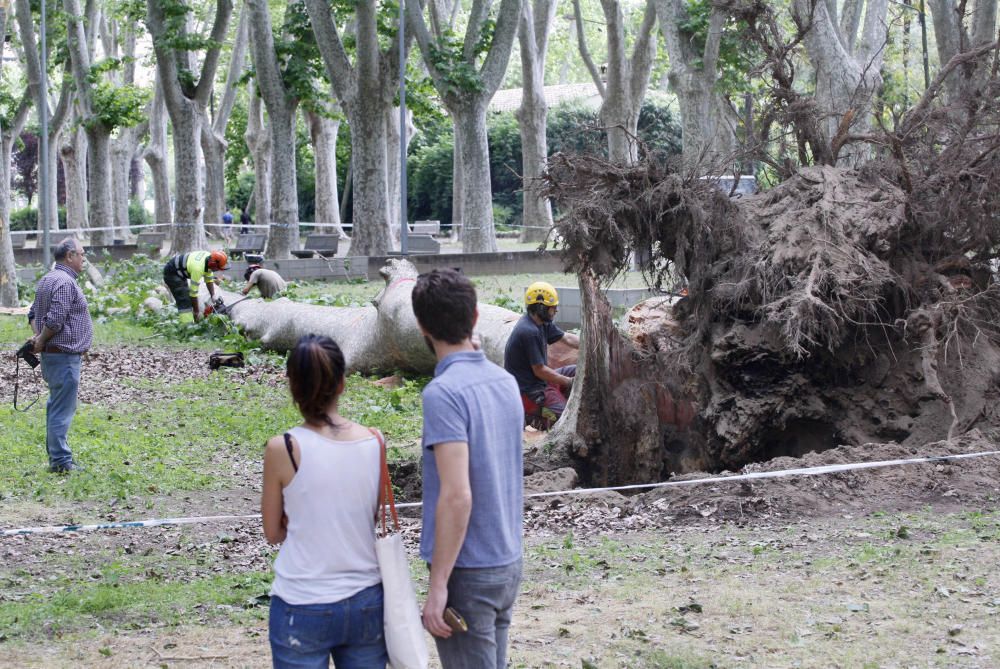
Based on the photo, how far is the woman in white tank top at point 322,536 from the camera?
3.46 m

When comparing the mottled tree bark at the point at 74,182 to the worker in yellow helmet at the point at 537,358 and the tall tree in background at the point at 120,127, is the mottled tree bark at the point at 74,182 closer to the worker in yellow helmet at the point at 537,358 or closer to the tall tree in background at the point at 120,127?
the tall tree in background at the point at 120,127

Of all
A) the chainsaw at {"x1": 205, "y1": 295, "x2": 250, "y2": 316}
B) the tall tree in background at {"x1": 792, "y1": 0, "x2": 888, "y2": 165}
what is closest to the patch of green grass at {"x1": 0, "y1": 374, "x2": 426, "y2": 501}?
the chainsaw at {"x1": 205, "y1": 295, "x2": 250, "y2": 316}

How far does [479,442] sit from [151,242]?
33.8 meters

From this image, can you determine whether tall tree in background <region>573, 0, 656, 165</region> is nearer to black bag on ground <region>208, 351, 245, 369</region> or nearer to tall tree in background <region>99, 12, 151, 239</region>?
black bag on ground <region>208, 351, 245, 369</region>

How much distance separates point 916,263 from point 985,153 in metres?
0.94

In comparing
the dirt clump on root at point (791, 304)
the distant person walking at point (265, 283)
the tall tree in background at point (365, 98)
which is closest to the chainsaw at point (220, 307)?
the distant person walking at point (265, 283)

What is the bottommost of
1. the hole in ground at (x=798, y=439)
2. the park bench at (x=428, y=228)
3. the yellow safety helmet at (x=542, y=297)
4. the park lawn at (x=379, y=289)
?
the hole in ground at (x=798, y=439)

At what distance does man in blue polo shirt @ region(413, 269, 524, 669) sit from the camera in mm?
3398

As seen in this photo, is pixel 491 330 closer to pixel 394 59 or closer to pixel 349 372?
pixel 349 372

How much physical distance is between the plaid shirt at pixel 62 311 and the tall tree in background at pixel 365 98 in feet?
53.0

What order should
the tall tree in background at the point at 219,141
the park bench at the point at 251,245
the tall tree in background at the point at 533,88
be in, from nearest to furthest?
the tall tree in background at the point at 533,88, the park bench at the point at 251,245, the tall tree in background at the point at 219,141

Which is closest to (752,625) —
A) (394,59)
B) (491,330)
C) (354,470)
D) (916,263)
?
(354,470)

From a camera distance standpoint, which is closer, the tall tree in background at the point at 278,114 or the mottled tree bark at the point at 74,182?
the tall tree in background at the point at 278,114

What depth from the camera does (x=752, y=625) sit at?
17.5 feet
